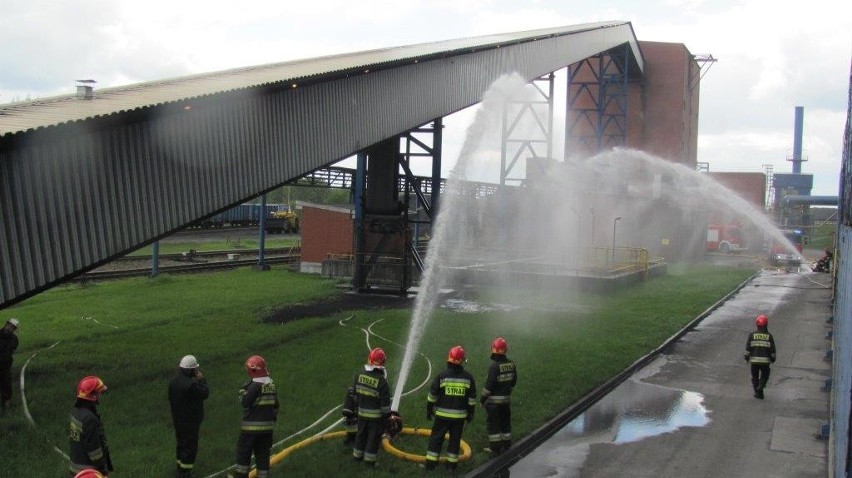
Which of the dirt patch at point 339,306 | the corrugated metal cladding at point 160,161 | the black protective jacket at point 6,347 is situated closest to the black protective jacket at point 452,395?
the corrugated metal cladding at point 160,161

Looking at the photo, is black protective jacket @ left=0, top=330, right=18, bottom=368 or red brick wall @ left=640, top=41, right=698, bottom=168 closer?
black protective jacket @ left=0, top=330, right=18, bottom=368

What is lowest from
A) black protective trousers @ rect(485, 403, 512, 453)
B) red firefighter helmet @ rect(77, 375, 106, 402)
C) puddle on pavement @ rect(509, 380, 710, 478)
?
puddle on pavement @ rect(509, 380, 710, 478)

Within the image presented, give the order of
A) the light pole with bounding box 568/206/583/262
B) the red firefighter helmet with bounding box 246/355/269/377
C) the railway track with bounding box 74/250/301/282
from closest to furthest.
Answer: the red firefighter helmet with bounding box 246/355/269/377
the railway track with bounding box 74/250/301/282
the light pole with bounding box 568/206/583/262

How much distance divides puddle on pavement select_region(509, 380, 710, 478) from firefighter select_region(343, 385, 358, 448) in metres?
2.33

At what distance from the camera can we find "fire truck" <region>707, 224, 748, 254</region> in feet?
237

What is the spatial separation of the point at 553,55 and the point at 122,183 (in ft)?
82.6

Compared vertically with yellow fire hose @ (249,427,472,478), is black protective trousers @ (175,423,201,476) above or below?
above

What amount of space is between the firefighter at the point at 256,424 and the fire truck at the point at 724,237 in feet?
227

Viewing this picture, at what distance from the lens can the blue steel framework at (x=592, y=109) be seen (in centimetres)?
5453

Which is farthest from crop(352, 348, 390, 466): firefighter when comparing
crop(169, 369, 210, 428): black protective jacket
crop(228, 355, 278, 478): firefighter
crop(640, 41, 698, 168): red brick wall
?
crop(640, 41, 698, 168): red brick wall

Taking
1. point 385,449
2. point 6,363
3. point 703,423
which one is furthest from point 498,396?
point 6,363

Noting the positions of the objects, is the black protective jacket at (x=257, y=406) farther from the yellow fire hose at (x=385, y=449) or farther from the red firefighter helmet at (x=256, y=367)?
the yellow fire hose at (x=385, y=449)

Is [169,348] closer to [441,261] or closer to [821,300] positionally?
[441,261]

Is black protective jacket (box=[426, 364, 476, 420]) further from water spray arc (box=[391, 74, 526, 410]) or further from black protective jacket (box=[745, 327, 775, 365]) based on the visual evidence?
black protective jacket (box=[745, 327, 775, 365])
